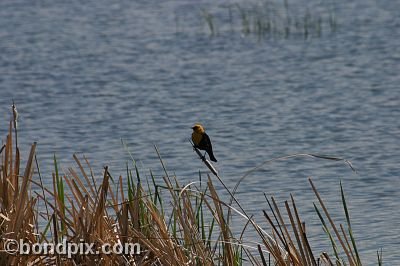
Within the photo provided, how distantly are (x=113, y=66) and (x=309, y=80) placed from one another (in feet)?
10.2

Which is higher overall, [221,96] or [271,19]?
[271,19]

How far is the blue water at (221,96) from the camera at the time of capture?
9164 millimetres

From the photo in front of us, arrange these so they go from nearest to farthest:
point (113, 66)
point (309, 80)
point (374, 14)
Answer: point (309, 80), point (113, 66), point (374, 14)

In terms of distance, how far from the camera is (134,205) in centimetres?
497

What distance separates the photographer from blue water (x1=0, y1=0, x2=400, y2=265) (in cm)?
916

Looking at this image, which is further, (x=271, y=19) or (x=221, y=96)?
(x=271, y=19)

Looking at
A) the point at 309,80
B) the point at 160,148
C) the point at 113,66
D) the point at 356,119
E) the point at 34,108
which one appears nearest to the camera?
the point at 160,148

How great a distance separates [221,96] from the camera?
42.6ft

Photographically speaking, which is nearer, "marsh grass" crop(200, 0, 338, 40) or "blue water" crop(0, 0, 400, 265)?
"blue water" crop(0, 0, 400, 265)

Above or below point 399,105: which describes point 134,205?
above

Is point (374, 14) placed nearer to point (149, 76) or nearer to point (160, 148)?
point (149, 76)

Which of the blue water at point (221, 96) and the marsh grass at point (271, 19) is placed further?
the marsh grass at point (271, 19)

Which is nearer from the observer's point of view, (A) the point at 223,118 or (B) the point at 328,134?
(B) the point at 328,134

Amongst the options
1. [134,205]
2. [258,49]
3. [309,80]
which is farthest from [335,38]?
[134,205]
